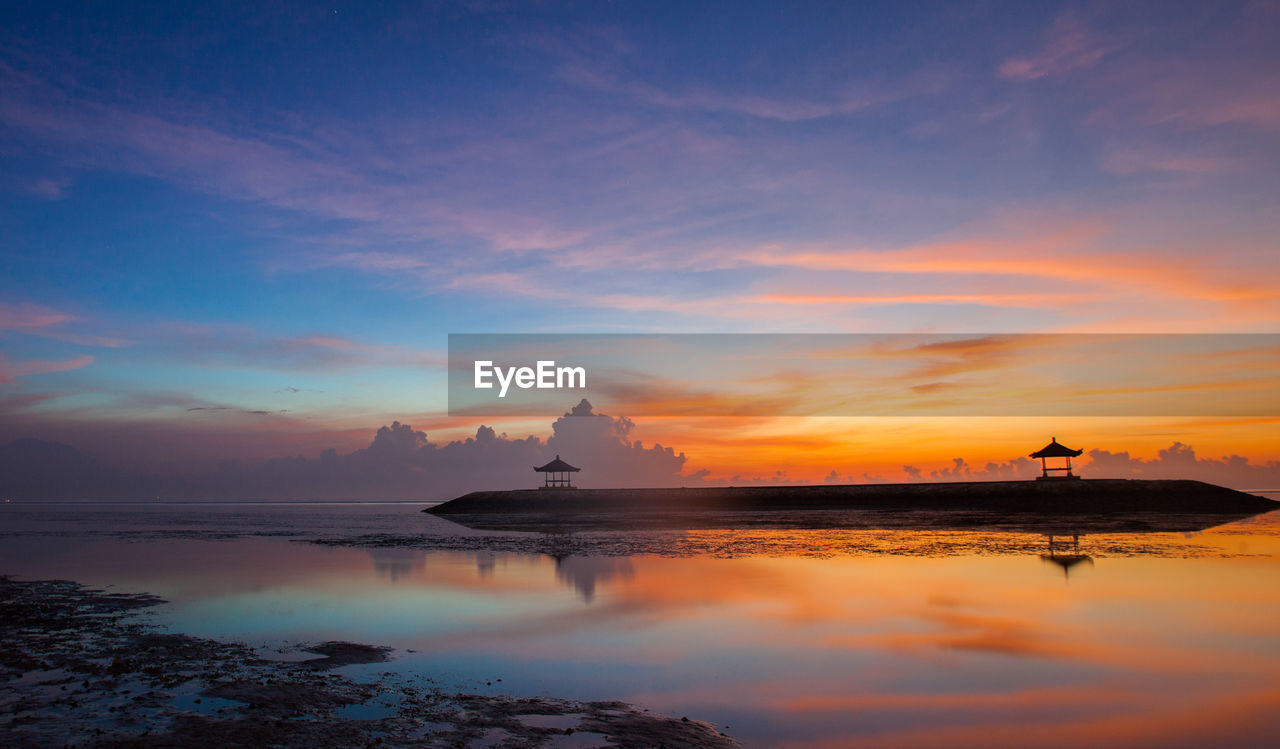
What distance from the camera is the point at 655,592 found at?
776 inches

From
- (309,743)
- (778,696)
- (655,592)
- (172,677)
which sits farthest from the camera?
(655,592)

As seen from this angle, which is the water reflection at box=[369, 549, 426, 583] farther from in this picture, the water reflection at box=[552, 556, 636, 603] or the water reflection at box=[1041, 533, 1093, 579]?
the water reflection at box=[1041, 533, 1093, 579]

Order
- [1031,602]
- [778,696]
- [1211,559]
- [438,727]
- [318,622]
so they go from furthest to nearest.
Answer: [1211,559]
[1031,602]
[318,622]
[778,696]
[438,727]

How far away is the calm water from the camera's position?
9578 millimetres

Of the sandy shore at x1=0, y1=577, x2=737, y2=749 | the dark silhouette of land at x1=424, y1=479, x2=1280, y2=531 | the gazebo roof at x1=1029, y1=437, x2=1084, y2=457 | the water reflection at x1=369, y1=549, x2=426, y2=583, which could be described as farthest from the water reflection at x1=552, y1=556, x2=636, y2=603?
the gazebo roof at x1=1029, y1=437, x2=1084, y2=457

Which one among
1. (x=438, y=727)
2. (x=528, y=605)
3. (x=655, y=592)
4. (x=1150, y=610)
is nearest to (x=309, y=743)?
(x=438, y=727)

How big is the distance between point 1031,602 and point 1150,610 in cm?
246

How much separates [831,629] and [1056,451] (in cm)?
6254

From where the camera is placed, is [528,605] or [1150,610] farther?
[528,605]

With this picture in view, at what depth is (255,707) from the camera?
945 cm

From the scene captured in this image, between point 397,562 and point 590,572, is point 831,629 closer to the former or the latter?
point 590,572

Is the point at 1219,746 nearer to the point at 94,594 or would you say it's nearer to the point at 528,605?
the point at 528,605

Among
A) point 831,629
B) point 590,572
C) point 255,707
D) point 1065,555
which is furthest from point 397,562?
point 1065,555

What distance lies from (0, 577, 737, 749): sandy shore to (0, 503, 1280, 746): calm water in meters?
0.89
